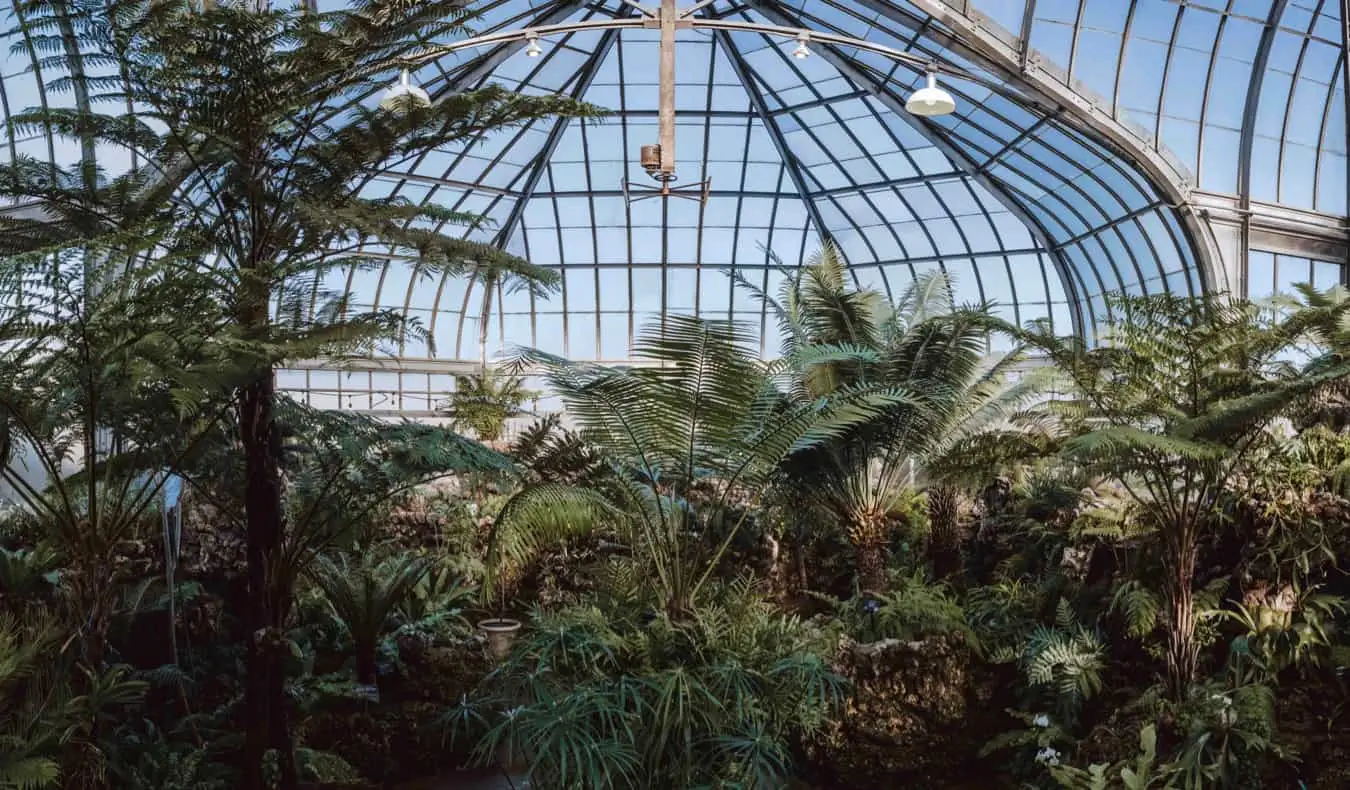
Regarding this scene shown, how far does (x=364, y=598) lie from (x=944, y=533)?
15.4ft

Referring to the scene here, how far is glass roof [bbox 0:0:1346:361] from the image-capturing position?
1059 cm

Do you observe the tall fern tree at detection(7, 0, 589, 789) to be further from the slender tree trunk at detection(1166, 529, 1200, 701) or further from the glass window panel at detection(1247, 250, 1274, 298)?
the glass window panel at detection(1247, 250, 1274, 298)

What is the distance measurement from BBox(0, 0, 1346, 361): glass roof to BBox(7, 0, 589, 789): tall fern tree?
0.64 meters

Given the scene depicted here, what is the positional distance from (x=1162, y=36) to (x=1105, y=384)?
6072 millimetres

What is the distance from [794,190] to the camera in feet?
54.8

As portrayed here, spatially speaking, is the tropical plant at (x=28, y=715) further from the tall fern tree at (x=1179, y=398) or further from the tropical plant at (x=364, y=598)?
the tall fern tree at (x=1179, y=398)

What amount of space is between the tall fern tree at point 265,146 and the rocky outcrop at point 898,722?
3309 mm

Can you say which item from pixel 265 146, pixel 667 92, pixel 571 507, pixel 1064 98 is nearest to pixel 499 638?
pixel 571 507

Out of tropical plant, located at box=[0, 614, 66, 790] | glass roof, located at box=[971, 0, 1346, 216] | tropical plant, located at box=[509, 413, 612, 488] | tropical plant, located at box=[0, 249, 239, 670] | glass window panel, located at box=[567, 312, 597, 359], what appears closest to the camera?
tropical plant, located at box=[0, 614, 66, 790]

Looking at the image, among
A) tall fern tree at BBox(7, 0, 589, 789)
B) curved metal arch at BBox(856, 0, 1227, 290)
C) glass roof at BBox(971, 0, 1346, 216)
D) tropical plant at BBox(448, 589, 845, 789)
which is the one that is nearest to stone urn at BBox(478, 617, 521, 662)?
tropical plant at BBox(448, 589, 845, 789)

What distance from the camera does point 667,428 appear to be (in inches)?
216

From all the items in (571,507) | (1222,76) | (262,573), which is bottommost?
(262,573)

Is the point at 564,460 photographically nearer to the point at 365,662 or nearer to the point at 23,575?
the point at 365,662

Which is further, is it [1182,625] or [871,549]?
[871,549]
